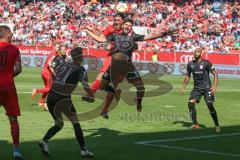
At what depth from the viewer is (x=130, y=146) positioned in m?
12.0

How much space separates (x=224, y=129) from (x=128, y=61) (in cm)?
334

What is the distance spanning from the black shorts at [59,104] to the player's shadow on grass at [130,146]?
81 cm

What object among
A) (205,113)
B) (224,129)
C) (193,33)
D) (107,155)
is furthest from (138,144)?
(193,33)

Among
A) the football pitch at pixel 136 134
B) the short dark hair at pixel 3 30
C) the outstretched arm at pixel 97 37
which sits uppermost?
the short dark hair at pixel 3 30

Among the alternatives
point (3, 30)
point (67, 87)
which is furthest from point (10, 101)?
point (3, 30)

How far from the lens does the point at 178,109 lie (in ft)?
64.6

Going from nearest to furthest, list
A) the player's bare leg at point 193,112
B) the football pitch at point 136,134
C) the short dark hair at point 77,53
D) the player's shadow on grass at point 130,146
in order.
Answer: the short dark hair at point 77,53, the player's shadow on grass at point 130,146, the football pitch at point 136,134, the player's bare leg at point 193,112

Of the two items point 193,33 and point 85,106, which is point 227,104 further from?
point 193,33

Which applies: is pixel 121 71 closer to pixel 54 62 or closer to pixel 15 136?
pixel 54 62

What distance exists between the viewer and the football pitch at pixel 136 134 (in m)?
11.1

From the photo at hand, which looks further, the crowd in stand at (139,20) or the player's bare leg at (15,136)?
the crowd in stand at (139,20)

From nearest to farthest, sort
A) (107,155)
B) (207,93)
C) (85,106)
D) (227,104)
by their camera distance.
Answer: (107,155) < (207,93) < (85,106) < (227,104)

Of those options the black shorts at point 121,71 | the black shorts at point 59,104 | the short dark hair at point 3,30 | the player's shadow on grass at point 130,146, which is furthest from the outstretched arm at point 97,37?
the short dark hair at point 3,30

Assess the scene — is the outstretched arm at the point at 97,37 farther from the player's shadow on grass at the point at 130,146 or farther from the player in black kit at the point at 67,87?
the player in black kit at the point at 67,87
